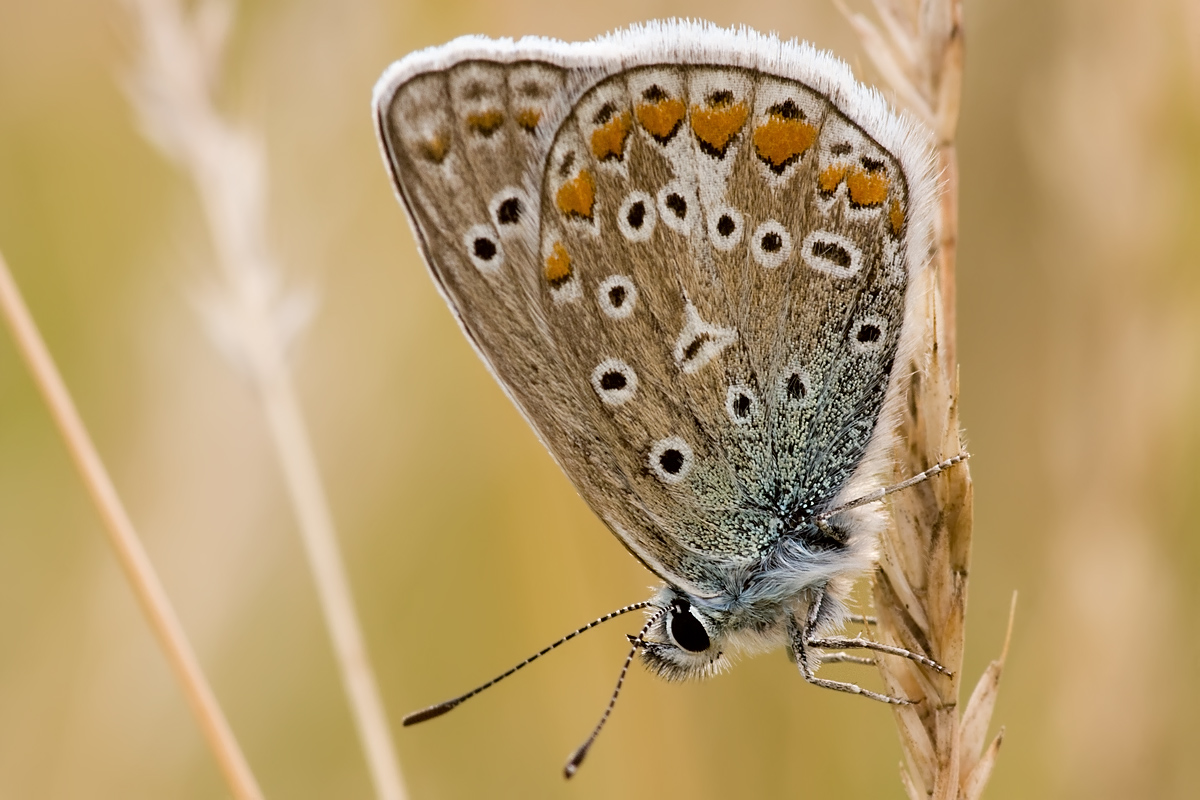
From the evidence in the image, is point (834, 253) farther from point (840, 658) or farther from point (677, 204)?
point (840, 658)

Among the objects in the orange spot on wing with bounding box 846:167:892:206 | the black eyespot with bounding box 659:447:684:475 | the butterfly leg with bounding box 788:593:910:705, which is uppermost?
the orange spot on wing with bounding box 846:167:892:206

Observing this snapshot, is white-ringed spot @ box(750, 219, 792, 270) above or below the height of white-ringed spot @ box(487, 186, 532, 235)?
below

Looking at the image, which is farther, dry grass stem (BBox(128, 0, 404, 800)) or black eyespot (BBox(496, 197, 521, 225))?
black eyespot (BBox(496, 197, 521, 225))

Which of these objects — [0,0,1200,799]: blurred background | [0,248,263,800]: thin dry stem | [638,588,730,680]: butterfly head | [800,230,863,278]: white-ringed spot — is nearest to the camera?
[0,248,263,800]: thin dry stem

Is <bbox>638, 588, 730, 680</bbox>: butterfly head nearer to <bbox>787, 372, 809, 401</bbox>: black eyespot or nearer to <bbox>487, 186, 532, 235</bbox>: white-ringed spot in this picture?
<bbox>787, 372, 809, 401</bbox>: black eyespot

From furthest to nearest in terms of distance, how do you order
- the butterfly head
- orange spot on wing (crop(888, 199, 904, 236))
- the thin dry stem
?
the butterfly head → orange spot on wing (crop(888, 199, 904, 236)) → the thin dry stem

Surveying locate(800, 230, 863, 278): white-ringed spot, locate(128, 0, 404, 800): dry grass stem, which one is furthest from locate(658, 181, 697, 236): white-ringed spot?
locate(128, 0, 404, 800): dry grass stem

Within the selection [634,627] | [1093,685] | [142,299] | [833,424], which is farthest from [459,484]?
[1093,685]
